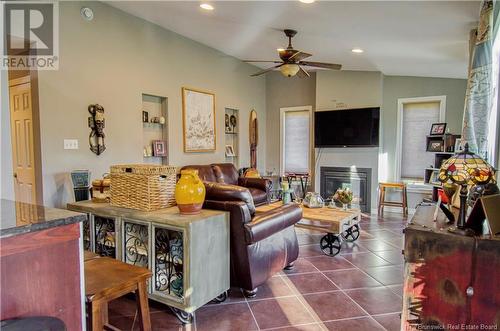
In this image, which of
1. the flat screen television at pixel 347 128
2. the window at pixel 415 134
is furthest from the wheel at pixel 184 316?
the window at pixel 415 134

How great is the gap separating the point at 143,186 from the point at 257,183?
344cm

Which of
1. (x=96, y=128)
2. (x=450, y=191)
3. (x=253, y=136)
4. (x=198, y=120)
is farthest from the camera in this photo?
(x=253, y=136)

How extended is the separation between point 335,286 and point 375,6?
2685 mm

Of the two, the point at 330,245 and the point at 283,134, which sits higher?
the point at 283,134

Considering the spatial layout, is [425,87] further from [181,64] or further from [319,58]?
[181,64]

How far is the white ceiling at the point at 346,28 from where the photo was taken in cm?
310

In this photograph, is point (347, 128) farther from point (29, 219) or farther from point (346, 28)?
point (29, 219)

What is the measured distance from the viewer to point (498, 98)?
2184mm

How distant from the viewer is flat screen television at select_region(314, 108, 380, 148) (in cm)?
587

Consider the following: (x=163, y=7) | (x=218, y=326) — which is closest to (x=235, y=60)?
(x=163, y=7)

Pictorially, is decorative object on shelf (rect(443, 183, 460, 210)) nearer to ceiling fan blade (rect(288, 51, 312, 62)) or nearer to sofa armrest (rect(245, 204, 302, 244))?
sofa armrest (rect(245, 204, 302, 244))

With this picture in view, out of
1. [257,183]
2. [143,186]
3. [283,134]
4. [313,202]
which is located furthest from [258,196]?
[143,186]

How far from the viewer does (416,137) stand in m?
5.84

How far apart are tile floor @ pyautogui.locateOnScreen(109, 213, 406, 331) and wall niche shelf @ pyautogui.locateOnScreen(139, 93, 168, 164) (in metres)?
2.58
